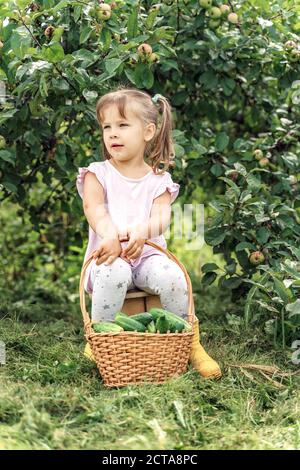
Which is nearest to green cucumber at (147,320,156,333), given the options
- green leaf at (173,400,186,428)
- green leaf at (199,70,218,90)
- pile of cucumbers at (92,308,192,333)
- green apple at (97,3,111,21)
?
pile of cucumbers at (92,308,192,333)

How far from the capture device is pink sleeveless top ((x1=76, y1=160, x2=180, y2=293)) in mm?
2934

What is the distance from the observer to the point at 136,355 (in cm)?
260

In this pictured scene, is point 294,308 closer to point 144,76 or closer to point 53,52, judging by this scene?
point 144,76

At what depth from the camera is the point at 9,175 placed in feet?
11.9

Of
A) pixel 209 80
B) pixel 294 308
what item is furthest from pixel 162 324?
pixel 209 80

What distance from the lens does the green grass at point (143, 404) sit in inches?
86.1

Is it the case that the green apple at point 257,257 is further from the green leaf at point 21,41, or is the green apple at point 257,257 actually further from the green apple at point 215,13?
the green leaf at point 21,41

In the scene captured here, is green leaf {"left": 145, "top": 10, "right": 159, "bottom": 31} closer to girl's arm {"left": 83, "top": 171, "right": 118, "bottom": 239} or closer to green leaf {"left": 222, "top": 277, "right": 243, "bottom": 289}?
girl's arm {"left": 83, "top": 171, "right": 118, "bottom": 239}

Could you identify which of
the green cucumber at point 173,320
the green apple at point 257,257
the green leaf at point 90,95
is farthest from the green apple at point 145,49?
the green cucumber at point 173,320

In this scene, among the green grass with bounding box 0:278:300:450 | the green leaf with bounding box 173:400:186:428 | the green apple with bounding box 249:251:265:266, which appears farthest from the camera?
the green apple with bounding box 249:251:265:266

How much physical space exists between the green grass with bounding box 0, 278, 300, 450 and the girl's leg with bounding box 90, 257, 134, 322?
205 millimetres

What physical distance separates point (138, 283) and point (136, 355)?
37 centimetres

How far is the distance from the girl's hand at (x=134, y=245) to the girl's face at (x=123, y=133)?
328 millimetres
